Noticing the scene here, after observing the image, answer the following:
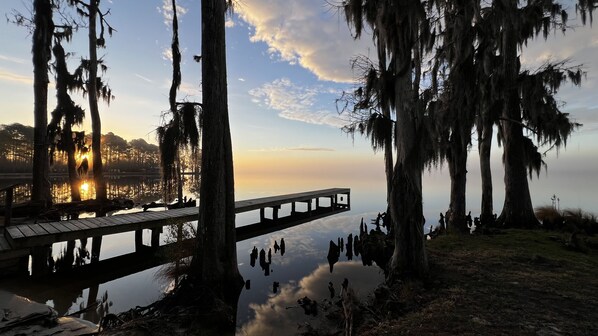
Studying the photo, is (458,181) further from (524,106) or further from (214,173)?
(214,173)

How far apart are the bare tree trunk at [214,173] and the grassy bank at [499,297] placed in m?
3.13

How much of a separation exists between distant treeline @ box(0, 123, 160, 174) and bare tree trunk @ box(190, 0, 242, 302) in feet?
126

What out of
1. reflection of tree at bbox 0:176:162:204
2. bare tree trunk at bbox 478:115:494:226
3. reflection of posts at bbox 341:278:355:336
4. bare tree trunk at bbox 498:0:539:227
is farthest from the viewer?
reflection of tree at bbox 0:176:162:204

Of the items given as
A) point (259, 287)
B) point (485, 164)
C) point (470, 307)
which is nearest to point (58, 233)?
point (259, 287)

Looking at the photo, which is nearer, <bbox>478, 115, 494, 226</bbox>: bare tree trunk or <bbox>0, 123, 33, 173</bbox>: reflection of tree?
<bbox>478, 115, 494, 226</bbox>: bare tree trunk

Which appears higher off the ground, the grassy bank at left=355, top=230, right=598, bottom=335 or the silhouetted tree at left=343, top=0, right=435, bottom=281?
the silhouetted tree at left=343, top=0, right=435, bottom=281

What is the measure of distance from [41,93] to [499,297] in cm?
1763

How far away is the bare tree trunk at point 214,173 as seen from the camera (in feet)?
20.4

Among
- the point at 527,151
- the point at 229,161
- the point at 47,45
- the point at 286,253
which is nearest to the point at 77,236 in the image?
the point at 229,161

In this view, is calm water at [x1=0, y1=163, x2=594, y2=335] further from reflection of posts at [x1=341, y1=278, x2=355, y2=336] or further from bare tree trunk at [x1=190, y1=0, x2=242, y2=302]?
reflection of posts at [x1=341, y1=278, x2=355, y2=336]

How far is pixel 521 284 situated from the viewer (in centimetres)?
590

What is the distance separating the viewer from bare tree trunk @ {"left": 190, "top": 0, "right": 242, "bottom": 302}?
622 cm

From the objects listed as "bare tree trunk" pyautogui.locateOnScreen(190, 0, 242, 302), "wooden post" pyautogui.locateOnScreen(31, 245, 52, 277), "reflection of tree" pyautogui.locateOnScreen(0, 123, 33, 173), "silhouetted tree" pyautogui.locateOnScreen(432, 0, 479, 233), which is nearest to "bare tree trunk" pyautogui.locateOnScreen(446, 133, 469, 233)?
"silhouetted tree" pyautogui.locateOnScreen(432, 0, 479, 233)

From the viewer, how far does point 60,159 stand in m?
62.4
